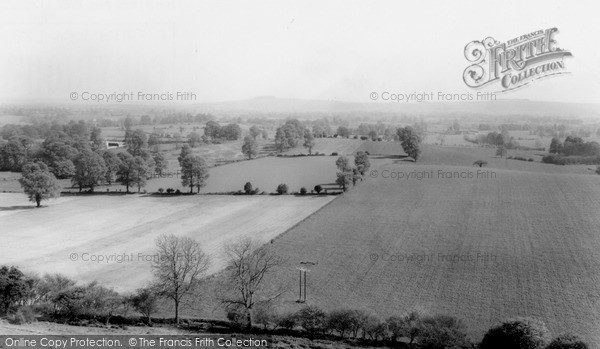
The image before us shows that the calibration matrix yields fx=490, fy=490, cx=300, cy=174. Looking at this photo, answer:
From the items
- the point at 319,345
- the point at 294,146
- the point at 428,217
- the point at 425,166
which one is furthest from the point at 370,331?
the point at 294,146

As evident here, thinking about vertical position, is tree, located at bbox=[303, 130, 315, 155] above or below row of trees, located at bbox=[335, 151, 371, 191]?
above

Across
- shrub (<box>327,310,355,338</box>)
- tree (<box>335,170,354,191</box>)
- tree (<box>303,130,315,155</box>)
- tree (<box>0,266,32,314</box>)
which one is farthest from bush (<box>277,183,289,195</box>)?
shrub (<box>327,310,355,338</box>)

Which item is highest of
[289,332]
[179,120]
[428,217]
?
[179,120]

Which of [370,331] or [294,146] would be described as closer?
[370,331]

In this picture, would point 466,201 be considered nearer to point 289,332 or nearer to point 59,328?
point 289,332

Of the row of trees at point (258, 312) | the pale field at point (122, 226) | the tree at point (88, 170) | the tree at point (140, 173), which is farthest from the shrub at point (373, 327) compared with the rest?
the tree at point (88, 170)

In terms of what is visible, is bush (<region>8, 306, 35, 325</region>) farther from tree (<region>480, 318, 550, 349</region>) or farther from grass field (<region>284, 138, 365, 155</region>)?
grass field (<region>284, 138, 365, 155</region>)
